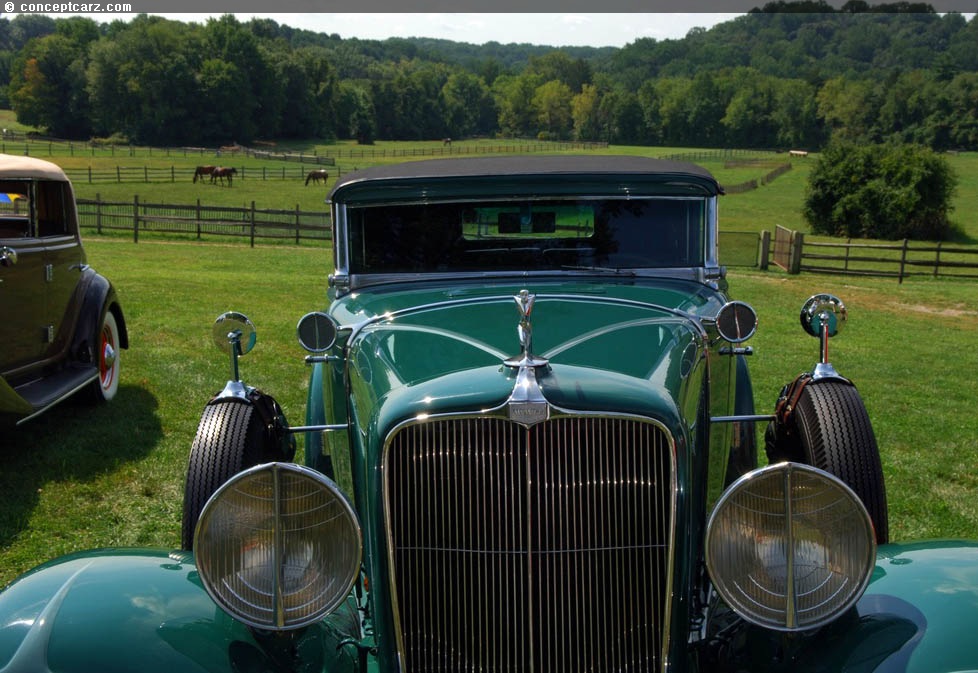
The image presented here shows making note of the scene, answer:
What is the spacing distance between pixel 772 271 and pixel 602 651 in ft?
71.8

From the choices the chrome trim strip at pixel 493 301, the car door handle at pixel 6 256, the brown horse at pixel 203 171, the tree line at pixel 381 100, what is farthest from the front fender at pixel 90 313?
the tree line at pixel 381 100

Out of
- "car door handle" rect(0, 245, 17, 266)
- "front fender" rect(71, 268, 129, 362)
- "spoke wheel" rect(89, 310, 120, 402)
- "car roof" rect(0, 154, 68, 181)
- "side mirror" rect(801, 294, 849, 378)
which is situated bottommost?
"spoke wheel" rect(89, 310, 120, 402)

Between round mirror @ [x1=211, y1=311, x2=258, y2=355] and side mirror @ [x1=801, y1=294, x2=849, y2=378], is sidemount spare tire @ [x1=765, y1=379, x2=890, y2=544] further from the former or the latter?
round mirror @ [x1=211, y1=311, x2=258, y2=355]

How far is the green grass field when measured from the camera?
5.52 metres

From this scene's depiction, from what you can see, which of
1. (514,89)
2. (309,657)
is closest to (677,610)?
(309,657)

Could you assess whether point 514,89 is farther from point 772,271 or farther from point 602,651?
point 602,651

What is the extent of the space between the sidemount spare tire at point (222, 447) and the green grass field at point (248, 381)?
5.63 feet

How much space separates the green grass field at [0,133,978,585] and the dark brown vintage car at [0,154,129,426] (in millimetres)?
423

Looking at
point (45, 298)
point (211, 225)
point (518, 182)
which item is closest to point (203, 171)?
point (211, 225)

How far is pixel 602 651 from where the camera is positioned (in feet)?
8.57

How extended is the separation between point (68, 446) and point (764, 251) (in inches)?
766

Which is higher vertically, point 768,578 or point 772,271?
point 768,578

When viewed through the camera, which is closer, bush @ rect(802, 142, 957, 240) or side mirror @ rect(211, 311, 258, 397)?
side mirror @ rect(211, 311, 258, 397)

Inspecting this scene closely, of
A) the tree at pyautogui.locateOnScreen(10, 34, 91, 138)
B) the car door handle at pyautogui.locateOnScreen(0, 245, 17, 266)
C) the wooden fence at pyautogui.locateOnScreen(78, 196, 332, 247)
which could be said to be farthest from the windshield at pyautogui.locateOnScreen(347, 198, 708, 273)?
the tree at pyautogui.locateOnScreen(10, 34, 91, 138)
